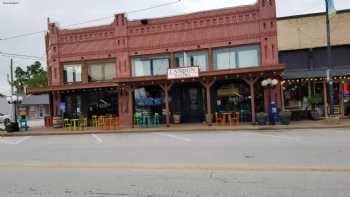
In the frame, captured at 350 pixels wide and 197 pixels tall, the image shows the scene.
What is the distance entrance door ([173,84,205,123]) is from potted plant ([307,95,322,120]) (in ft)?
23.0

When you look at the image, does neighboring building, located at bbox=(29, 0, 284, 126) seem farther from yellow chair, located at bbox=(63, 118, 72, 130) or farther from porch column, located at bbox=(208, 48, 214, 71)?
yellow chair, located at bbox=(63, 118, 72, 130)

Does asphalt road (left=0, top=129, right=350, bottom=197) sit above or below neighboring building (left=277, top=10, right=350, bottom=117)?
below

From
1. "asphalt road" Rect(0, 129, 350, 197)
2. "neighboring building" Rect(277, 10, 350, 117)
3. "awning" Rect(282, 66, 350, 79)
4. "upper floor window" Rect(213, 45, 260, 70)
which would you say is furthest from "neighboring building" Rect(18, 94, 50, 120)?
"asphalt road" Rect(0, 129, 350, 197)

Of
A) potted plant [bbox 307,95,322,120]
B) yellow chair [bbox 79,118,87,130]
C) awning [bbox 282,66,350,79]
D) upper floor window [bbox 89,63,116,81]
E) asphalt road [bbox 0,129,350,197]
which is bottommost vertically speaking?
asphalt road [bbox 0,129,350,197]

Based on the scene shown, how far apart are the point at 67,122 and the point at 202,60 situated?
10.7 meters

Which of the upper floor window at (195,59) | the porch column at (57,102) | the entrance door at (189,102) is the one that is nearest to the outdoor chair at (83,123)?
the porch column at (57,102)

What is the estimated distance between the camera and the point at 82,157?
40.8 ft

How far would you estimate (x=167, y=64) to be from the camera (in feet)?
91.3

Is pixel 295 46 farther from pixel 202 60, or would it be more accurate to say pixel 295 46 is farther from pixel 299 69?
pixel 202 60

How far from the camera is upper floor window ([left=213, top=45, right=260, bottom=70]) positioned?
25922 millimetres

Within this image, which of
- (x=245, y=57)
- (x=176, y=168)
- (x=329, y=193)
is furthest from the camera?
(x=245, y=57)

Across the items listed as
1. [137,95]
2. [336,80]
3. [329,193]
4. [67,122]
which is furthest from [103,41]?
[329,193]

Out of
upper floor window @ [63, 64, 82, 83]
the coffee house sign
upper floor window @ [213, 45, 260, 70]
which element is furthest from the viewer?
upper floor window @ [63, 64, 82, 83]

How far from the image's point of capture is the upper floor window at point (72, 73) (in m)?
30.0
